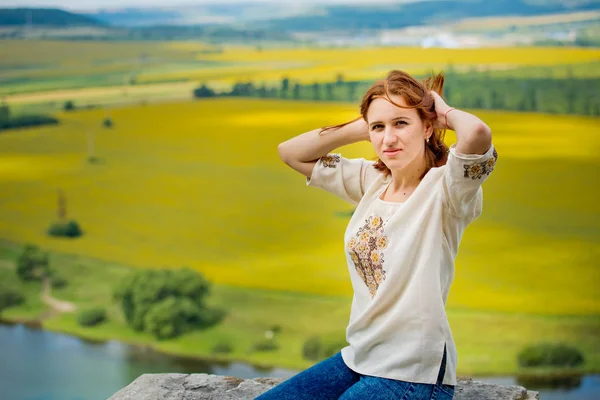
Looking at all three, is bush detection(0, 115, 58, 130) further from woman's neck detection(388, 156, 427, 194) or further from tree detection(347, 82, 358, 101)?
woman's neck detection(388, 156, 427, 194)

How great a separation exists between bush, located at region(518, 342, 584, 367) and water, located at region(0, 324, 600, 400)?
0.45 feet

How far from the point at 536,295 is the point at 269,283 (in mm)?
1765

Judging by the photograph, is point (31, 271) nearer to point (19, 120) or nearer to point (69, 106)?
point (19, 120)

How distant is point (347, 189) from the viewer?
172 cm

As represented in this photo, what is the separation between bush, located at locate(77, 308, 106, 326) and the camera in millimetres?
5672

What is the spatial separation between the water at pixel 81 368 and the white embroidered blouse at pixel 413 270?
3.95 metres

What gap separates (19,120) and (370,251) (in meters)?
4.77

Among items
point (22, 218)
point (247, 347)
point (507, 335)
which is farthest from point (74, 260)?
point (507, 335)

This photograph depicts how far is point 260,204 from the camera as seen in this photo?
580 centimetres

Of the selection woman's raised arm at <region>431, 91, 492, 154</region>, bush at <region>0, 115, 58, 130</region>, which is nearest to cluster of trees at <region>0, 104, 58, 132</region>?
bush at <region>0, 115, 58, 130</region>

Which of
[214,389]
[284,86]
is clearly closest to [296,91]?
[284,86]

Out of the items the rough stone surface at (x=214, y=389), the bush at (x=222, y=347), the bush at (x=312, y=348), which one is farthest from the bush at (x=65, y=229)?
the rough stone surface at (x=214, y=389)

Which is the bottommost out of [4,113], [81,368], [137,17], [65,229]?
[81,368]

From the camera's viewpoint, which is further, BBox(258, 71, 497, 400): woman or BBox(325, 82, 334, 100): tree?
BBox(325, 82, 334, 100): tree
